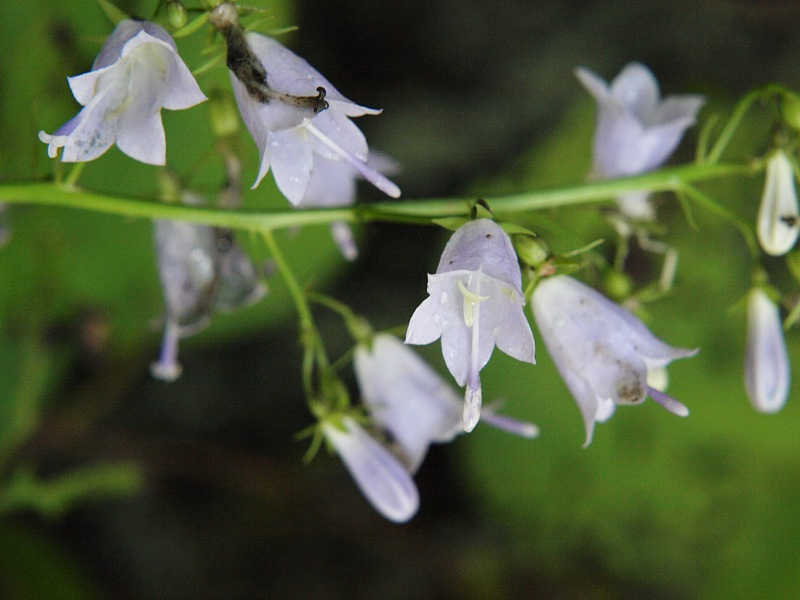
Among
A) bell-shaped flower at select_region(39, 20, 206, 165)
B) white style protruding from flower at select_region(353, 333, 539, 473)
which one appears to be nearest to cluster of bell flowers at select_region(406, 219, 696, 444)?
white style protruding from flower at select_region(353, 333, 539, 473)

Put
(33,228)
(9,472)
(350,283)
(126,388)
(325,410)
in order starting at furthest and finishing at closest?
1. (350,283)
2. (126,388)
3. (9,472)
4. (33,228)
5. (325,410)

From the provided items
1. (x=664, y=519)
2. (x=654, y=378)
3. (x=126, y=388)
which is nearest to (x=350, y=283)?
(x=126, y=388)

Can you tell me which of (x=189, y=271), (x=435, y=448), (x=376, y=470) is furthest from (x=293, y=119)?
(x=435, y=448)

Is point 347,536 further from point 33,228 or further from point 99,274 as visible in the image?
point 33,228

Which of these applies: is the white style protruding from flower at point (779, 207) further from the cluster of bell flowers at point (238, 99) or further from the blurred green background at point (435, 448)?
the blurred green background at point (435, 448)

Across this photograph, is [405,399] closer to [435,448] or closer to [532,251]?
[532,251]

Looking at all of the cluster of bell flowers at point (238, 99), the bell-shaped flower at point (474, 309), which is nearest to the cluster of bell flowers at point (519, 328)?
the bell-shaped flower at point (474, 309)
